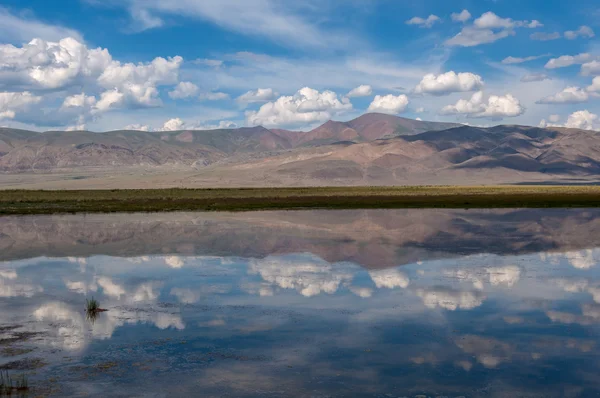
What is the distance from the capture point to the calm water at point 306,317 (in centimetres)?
1082

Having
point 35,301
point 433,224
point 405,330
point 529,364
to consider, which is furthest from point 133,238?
point 529,364

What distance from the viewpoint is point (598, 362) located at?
11.7 meters

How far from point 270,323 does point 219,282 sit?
19.6 feet

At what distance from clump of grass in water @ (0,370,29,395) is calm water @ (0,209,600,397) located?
0.21 metres

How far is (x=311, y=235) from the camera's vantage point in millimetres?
34500

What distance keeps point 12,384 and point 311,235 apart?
2481cm

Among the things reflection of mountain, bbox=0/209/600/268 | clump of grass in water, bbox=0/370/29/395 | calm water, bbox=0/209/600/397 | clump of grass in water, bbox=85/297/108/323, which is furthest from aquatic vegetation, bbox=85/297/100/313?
reflection of mountain, bbox=0/209/600/268

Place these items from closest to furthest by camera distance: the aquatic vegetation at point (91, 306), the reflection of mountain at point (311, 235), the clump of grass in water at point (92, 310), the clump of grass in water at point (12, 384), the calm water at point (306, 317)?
the clump of grass in water at point (12, 384), the calm water at point (306, 317), the clump of grass in water at point (92, 310), the aquatic vegetation at point (91, 306), the reflection of mountain at point (311, 235)

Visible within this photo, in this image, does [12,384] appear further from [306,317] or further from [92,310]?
[306,317]

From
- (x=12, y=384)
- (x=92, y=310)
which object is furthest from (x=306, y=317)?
(x=12, y=384)

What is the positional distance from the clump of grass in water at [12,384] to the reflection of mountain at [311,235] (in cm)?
1495

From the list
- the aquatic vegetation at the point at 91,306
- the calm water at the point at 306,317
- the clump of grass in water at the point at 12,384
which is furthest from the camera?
the aquatic vegetation at the point at 91,306

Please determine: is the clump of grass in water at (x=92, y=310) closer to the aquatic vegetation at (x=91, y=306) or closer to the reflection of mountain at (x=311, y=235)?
the aquatic vegetation at (x=91, y=306)

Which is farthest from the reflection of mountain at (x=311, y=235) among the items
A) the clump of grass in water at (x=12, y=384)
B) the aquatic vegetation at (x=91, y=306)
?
the clump of grass in water at (x=12, y=384)
